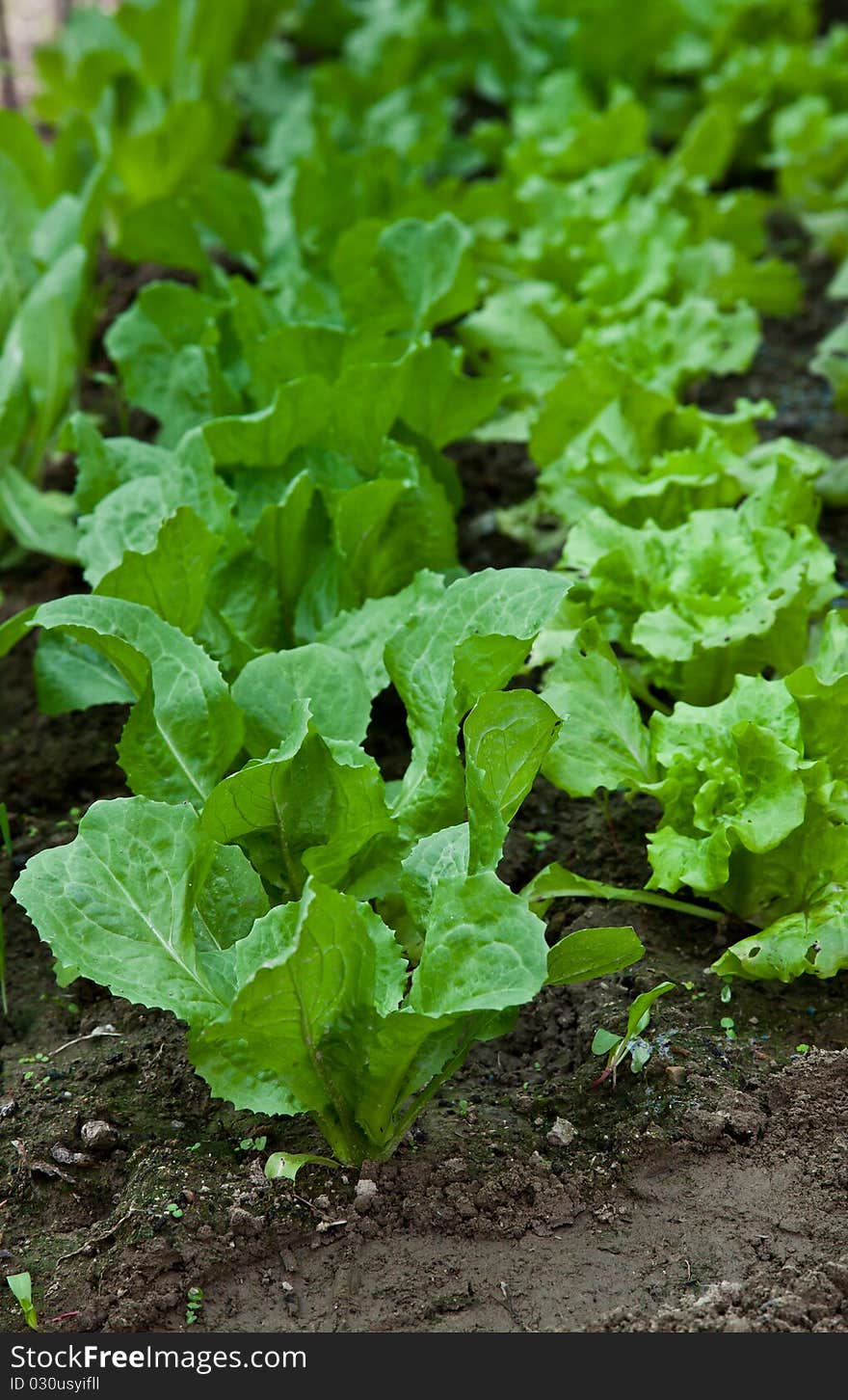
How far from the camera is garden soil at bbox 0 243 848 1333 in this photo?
1593 mm

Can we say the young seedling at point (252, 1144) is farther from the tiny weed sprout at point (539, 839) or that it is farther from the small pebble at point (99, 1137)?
the tiny weed sprout at point (539, 839)

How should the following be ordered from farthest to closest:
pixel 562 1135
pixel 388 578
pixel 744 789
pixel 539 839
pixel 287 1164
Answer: pixel 388 578, pixel 539 839, pixel 744 789, pixel 562 1135, pixel 287 1164

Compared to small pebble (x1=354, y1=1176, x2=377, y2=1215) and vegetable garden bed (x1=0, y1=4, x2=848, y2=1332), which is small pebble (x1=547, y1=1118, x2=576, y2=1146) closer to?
vegetable garden bed (x1=0, y1=4, x2=848, y2=1332)

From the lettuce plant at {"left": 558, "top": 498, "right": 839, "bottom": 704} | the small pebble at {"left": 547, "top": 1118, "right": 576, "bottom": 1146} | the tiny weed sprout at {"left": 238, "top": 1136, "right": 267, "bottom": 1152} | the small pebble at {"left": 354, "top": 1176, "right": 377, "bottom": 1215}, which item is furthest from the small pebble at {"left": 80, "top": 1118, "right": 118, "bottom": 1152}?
the lettuce plant at {"left": 558, "top": 498, "right": 839, "bottom": 704}

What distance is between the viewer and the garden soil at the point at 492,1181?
1593mm

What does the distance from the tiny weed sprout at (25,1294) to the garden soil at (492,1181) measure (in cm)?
2

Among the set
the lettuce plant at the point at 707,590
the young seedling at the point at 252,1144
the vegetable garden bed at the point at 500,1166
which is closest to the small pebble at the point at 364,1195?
the vegetable garden bed at the point at 500,1166

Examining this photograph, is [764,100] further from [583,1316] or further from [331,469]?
[583,1316]

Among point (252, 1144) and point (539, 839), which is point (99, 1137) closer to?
point (252, 1144)

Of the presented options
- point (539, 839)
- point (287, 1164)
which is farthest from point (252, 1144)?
point (539, 839)

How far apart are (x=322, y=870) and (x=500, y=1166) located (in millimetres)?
428

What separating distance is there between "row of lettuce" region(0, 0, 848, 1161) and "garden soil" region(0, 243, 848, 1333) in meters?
0.10

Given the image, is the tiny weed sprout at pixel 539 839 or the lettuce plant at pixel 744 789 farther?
the tiny weed sprout at pixel 539 839

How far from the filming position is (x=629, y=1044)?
1.90 m
